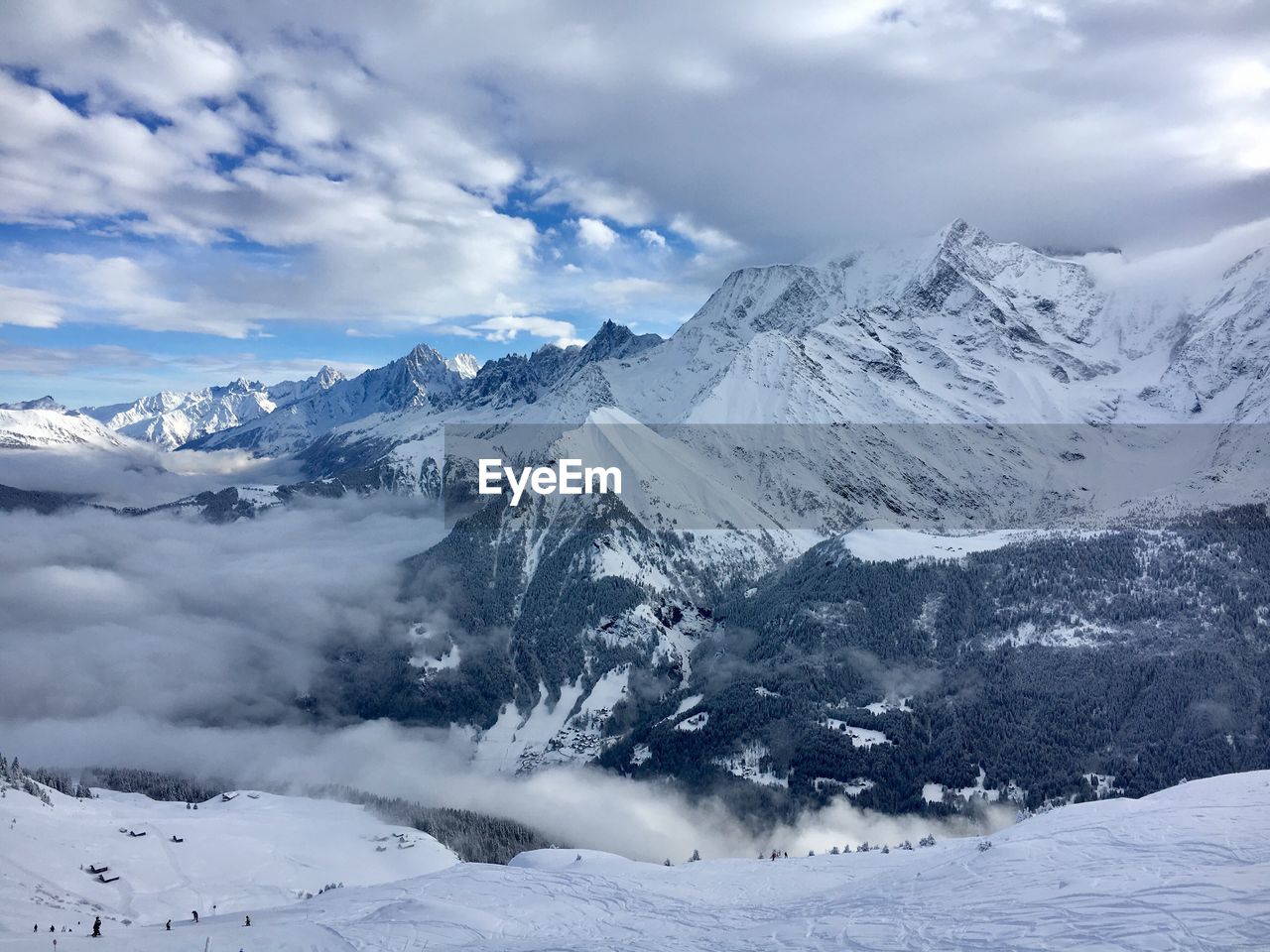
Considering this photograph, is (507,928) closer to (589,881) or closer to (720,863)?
(589,881)

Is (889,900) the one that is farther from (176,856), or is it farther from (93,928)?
(176,856)

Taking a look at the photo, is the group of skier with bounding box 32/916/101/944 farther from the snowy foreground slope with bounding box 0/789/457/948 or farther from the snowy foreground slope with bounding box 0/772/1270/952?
the snowy foreground slope with bounding box 0/772/1270/952

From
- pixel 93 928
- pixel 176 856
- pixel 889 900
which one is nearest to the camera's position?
pixel 889 900

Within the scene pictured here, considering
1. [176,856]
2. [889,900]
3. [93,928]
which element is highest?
[889,900]

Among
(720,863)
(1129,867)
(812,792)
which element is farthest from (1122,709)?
(1129,867)

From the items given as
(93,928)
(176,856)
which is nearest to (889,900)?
(93,928)

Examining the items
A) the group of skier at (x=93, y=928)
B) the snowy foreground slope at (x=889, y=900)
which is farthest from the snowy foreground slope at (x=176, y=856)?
the snowy foreground slope at (x=889, y=900)

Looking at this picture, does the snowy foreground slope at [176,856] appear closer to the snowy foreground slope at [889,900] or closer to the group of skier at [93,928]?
the group of skier at [93,928]

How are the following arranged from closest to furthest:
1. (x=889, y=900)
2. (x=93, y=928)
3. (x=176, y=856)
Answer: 1. (x=889, y=900)
2. (x=93, y=928)
3. (x=176, y=856)
